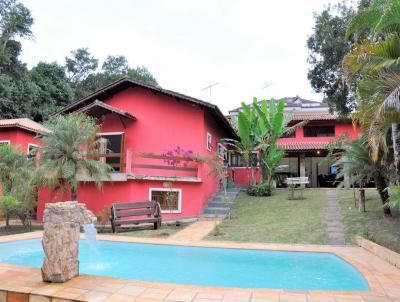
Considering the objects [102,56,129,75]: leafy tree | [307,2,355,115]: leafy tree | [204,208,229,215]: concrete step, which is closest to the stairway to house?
[204,208,229,215]: concrete step

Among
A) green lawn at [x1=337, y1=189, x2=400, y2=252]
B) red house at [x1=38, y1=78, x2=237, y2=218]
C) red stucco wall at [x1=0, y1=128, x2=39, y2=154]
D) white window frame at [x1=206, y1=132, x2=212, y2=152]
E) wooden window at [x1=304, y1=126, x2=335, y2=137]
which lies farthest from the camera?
wooden window at [x1=304, y1=126, x2=335, y2=137]

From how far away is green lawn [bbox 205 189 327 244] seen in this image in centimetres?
1117

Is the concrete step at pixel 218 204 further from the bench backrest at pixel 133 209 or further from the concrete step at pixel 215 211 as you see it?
the bench backrest at pixel 133 209

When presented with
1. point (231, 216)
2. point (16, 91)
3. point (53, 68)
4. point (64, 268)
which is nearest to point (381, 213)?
point (231, 216)

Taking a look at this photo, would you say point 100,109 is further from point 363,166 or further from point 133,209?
point 363,166

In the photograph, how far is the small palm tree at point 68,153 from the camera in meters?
12.6

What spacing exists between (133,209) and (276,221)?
540 cm

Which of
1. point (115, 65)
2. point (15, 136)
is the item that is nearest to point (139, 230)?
point (15, 136)

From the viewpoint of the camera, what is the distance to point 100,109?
1744 centimetres

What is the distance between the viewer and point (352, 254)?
859 centimetres

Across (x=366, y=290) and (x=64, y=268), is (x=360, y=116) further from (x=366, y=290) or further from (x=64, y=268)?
(x=64, y=268)

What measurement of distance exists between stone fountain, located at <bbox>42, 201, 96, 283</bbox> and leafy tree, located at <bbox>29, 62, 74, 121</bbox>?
28382 mm

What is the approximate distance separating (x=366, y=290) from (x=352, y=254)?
3164mm

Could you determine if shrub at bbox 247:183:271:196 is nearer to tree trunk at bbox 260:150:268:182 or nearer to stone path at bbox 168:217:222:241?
tree trunk at bbox 260:150:268:182
